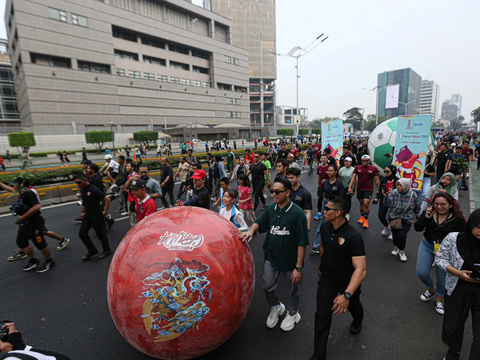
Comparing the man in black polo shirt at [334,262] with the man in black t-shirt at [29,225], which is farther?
the man in black t-shirt at [29,225]

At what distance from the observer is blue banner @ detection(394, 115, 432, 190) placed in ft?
27.7

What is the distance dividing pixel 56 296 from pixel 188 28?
66.7m

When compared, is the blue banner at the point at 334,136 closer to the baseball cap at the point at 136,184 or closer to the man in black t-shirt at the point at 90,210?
the baseball cap at the point at 136,184

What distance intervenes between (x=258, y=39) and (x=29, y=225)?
9642cm

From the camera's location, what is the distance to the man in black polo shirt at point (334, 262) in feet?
8.48

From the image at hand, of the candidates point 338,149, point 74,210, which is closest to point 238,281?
point 74,210

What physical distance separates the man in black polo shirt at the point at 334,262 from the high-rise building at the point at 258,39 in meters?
84.5

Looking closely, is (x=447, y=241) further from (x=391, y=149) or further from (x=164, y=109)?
(x=164, y=109)

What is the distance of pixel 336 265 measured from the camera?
2.70 meters

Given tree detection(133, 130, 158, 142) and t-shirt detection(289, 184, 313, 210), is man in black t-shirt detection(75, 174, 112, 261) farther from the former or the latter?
tree detection(133, 130, 158, 142)

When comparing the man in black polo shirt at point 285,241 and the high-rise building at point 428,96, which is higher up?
the high-rise building at point 428,96

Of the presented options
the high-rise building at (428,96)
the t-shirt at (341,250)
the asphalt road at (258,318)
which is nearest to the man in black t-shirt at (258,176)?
the asphalt road at (258,318)

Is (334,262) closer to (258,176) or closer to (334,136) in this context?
(258,176)

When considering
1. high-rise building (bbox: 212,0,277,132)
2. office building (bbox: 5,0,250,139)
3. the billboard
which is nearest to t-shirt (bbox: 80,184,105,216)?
office building (bbox: 5,0,250,139)
